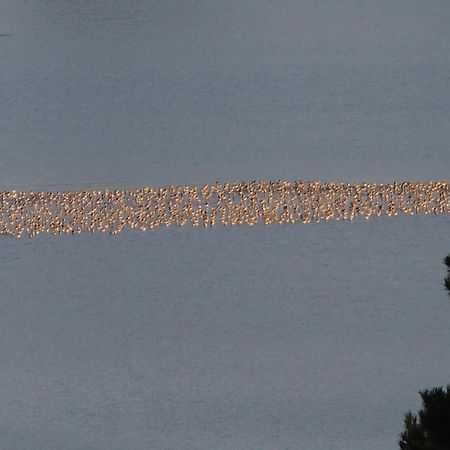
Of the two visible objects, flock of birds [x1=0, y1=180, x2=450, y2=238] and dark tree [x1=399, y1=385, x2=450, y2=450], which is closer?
dark tree [x1=399, y1=385, x2=450, y2=450]

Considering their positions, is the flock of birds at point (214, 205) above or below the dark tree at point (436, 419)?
above

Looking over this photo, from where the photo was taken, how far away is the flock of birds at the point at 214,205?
1412 centimetres

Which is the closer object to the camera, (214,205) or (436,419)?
(436,419)

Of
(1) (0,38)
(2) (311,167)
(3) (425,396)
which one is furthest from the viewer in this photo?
(1) (0,38)

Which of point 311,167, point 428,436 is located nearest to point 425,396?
point 428,436

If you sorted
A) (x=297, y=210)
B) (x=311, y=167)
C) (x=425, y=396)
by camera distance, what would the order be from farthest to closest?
(x=311, y=167) < (x=297, y=210) < (x=425, y=396)

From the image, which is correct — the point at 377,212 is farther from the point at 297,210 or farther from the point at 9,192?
the point at 9,192

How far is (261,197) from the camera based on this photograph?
47.1 ft

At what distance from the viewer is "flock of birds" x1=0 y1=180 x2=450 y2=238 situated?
14.1 meters

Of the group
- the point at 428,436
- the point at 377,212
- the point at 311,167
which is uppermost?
the point at 311,167

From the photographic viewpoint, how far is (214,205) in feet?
47.0

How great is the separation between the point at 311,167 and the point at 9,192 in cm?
271

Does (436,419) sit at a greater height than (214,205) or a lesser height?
lesser

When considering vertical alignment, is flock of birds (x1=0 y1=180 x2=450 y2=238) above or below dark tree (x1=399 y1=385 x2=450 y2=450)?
above
